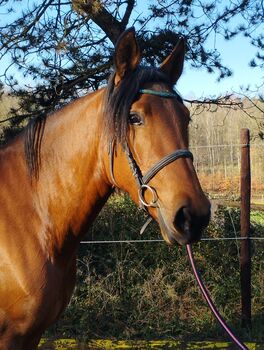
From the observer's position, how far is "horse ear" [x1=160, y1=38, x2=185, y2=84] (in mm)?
2605

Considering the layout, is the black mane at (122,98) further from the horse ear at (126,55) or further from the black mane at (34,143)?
the black mane at (34,143)

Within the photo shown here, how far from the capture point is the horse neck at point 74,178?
101 inches

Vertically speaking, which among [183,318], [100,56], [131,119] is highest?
[100,56]

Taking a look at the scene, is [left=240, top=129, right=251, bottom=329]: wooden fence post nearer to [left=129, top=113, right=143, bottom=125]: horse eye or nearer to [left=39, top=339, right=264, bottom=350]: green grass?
[left=39, top=339, right=264, bottom=350]: green grass

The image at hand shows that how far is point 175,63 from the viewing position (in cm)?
264

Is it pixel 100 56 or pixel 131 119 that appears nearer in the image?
pixel 131 119

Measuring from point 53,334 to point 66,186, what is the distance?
2.91 m

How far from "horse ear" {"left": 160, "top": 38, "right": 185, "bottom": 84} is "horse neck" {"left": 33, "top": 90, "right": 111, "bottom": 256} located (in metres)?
0.39

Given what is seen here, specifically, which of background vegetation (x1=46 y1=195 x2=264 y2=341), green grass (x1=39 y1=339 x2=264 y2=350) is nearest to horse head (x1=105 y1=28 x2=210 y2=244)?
green grass (x1=39 y1=339 x2=264 y2=350)

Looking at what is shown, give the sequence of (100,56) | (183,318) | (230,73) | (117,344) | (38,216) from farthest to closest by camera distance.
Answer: (230,73)
(100,56)
(183,318)
(117,344)
(38,216)

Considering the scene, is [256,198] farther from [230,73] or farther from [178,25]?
[178,25]

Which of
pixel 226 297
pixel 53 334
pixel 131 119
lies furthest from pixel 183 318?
pixel 131 119

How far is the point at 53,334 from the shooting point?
4973 mm

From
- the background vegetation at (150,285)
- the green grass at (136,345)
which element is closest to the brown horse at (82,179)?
the green grass at (136,345)
